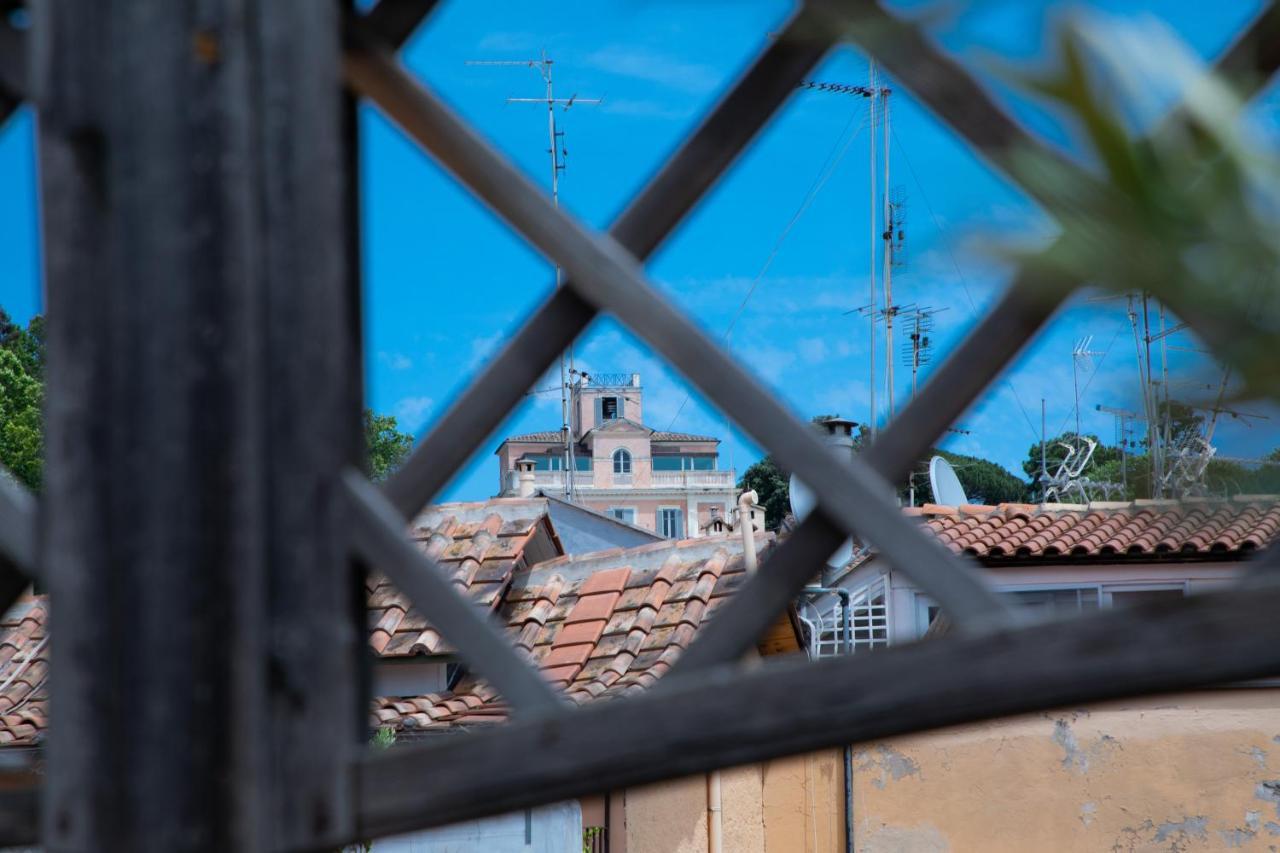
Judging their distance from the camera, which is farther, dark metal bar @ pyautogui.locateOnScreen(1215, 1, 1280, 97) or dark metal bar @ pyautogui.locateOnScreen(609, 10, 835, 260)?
dark metal bar @ pyautogui.locateOnScreen(609, 10, 835, 260)

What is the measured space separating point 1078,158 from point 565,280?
822 millimetres

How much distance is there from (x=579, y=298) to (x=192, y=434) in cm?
39

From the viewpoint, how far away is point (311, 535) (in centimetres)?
144

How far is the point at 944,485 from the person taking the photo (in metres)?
13.1

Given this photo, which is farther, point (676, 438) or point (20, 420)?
point (676, 438)

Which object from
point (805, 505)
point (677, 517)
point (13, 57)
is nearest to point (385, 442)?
point (677, 517)

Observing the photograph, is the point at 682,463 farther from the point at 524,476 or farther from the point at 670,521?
the point at 524,476

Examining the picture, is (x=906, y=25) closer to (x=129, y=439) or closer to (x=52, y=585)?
(x=129, y=439)

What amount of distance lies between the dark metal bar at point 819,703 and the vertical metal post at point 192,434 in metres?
0.10

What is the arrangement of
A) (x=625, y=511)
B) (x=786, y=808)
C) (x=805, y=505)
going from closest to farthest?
(x=805, y=505) < (x=786, y=808) < (x=625, y=511)

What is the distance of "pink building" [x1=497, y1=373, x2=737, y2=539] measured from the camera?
62.9 m

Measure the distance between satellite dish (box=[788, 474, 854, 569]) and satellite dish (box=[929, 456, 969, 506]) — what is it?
0.84 meters

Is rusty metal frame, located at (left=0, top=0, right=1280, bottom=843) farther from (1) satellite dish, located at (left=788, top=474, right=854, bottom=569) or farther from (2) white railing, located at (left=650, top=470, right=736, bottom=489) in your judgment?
(2) white railing, located at (left=650, top=470, right=736, bottom=489)

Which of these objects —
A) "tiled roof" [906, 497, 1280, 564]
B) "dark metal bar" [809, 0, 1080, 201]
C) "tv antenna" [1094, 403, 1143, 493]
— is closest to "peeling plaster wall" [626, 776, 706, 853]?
"tiled roof" [906, 497, 1280, 564]
